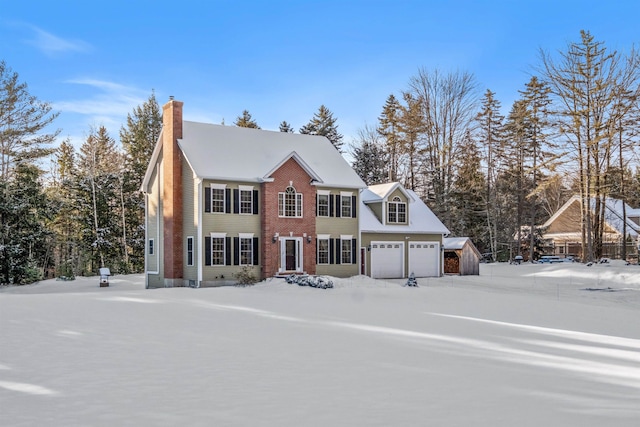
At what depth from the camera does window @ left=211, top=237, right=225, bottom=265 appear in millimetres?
26109

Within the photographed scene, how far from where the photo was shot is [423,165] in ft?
160

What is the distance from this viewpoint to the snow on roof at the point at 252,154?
26875mm

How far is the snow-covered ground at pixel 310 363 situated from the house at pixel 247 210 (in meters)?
7.25

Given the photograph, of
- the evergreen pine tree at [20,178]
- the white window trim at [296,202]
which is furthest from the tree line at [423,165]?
the white window trim at [296,202]

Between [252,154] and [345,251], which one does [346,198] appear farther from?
[252,154]

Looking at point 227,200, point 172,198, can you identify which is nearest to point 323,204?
point 227,200

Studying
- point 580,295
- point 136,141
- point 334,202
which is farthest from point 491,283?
point 136,141

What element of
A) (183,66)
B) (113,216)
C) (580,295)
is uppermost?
(183,66)

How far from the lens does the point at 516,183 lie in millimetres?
49531

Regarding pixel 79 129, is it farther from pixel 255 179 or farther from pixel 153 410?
pixel 153 410

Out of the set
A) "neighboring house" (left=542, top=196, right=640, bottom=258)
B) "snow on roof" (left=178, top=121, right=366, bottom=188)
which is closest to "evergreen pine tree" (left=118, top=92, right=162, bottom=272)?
"snow on roof" (left=178, top=121, right=366, bottom=188)

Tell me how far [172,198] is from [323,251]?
7.92 meters

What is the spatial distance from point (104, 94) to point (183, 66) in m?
7.30

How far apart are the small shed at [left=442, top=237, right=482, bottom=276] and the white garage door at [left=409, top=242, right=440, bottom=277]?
1.24m
